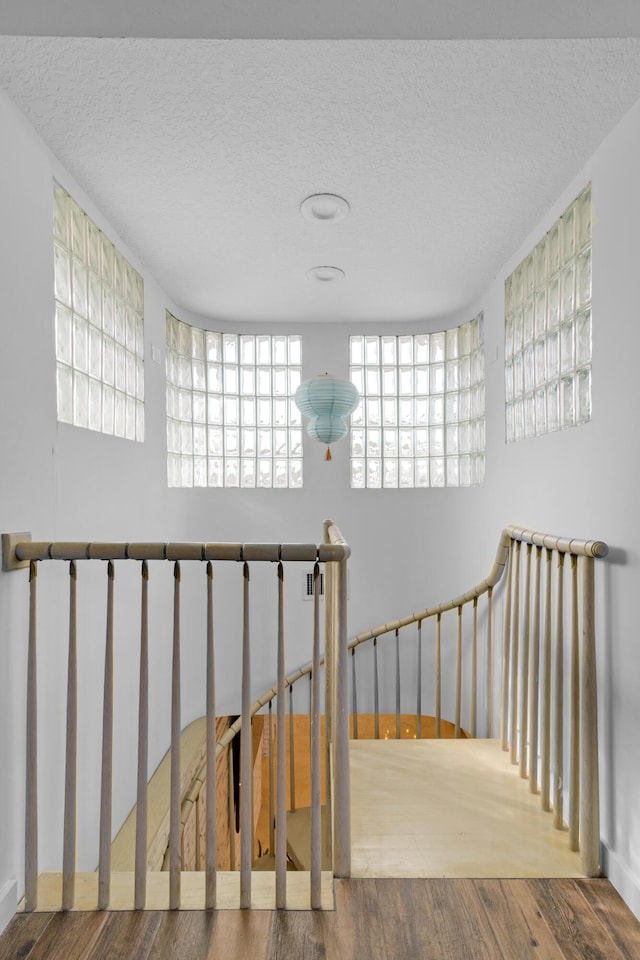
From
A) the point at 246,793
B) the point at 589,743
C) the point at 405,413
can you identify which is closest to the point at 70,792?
the point at 246,793

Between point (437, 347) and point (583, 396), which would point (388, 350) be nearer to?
point (437, 347)

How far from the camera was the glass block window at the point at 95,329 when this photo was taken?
202 cm

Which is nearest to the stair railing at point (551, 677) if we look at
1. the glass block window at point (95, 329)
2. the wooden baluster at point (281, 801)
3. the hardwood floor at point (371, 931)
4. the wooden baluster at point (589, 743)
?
the wooden baluster at point (589, 743)

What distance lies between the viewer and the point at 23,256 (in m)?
1.67

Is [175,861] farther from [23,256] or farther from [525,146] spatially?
[525,146]

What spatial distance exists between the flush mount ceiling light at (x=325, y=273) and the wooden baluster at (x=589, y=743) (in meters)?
1.95

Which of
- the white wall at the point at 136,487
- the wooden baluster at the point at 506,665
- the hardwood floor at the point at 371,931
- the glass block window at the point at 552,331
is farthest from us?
the wooden baluster at the point at 506,665

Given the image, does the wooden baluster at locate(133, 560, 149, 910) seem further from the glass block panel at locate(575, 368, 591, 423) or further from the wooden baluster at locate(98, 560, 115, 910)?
the glass block panel at locate(575, 368, 591, 423)

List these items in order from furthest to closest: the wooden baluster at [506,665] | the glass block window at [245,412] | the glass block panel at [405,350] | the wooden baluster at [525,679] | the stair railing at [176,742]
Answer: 1. the glass block panel at [405,350]
2. the glass block window at [245,412]
3. the wooden baluster at [506,665]
4. the wooden baluster at [525,679]
5. the stair railing at [176,742]

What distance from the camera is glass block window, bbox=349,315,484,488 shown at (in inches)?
151

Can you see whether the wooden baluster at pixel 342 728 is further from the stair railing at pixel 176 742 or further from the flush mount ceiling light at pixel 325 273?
the flush mount ceiling light at pixel 325 273

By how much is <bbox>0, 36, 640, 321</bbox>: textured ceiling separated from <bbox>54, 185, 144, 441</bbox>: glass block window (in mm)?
159

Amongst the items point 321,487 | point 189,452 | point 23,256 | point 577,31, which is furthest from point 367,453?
point 577,31

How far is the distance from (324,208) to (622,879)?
2.41 meters
